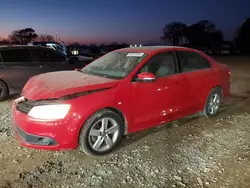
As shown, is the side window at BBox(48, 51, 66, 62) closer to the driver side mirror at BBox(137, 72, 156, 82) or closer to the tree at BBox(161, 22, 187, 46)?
the driver side mirror at BBox(137, 72, 156, 82)

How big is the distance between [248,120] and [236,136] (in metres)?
1.11

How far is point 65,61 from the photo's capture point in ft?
26.6

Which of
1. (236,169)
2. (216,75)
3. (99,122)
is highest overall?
(216,75)

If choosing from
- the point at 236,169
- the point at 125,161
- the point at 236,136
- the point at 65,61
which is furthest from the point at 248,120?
the point at 65,61

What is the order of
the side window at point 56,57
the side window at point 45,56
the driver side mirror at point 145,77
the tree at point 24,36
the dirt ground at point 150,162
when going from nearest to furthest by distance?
the dirt ground at point 150,162 < the driver side mirror at point 145,77 < the side window at point 45,56 < the side window at point 56,57 < the tree at point 24,36

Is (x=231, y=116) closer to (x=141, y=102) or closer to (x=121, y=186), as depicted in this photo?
(x=141, y=102)

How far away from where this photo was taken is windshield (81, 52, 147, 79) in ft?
13.5

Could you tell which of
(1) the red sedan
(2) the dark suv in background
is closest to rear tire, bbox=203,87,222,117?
(1) the red sedan

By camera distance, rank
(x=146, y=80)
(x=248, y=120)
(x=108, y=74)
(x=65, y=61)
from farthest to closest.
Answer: (x=65, y=61) < (x=248, y=120) < (x=108, y=74) < (x=146, y=80)

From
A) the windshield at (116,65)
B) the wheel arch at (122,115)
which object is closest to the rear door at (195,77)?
the windshield at (116,65)

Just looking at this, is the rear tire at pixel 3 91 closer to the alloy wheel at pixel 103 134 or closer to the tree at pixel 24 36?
the alloy wheel at pixel 103 134

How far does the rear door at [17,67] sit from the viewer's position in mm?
7113

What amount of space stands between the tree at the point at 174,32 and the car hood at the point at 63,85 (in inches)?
2693

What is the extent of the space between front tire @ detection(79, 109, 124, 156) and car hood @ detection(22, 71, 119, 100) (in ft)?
1.31
